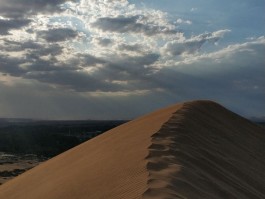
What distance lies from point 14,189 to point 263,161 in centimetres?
721

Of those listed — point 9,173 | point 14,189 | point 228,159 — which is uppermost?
point 228,159

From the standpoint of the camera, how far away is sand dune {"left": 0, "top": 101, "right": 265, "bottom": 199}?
7266 millimetres

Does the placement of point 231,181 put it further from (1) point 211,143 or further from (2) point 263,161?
(2) point 263,161

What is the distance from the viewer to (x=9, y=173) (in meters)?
32.8

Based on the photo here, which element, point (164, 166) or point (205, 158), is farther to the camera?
point (205, 158)

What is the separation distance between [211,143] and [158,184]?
18.1 feet

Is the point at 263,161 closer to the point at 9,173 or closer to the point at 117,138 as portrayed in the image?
the point at 117,138

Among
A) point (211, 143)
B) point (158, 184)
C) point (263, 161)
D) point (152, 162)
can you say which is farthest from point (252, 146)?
point (158, 184)

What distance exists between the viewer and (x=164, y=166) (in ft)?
26.2

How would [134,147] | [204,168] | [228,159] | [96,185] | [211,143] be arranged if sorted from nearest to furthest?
[96,185], [204,168], [134,147], [228,159], [211,143]

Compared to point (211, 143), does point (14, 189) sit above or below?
below

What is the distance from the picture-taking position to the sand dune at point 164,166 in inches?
286

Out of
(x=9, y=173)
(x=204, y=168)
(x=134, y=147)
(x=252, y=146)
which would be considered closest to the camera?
(x=204, y=168)

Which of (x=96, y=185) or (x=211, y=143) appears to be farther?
(x=211, y=143)
